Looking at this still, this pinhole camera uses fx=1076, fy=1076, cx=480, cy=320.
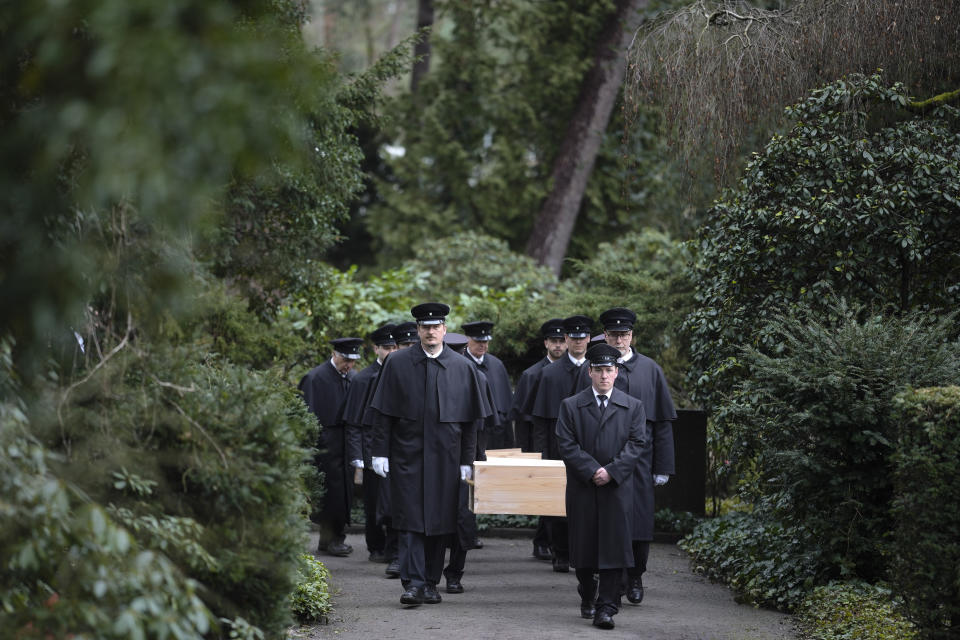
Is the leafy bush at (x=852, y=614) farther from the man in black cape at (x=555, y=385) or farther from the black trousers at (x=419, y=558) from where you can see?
the man in black cape at (x=555, y=385)

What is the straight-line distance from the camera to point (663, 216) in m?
23.3

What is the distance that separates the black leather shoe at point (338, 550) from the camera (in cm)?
1187

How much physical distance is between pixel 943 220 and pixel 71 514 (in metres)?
8.53

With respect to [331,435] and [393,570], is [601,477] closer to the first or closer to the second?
[393,570]

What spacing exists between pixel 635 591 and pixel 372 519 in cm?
343

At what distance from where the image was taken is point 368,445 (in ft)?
37.4

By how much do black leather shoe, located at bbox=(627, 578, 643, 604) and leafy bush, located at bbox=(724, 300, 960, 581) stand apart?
4.64 feet

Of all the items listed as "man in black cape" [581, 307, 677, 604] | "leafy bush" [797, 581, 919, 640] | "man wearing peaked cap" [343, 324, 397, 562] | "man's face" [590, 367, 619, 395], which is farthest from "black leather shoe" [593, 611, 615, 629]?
"man wearing peaked cap" [343, 324, 397, 562]

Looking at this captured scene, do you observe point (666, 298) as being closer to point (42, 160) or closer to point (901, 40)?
point (901, 40)

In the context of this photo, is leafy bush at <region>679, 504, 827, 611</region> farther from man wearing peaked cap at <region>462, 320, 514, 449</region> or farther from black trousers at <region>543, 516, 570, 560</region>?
man wearing peaked cap at <region>462, 320, 514, 449</region>

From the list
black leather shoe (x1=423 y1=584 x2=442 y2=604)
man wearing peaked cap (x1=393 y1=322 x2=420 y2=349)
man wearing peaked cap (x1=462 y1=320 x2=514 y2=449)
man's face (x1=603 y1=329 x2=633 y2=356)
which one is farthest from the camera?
man wearing peaked cap (x1=462 y1=320 x2=514 y2=449)

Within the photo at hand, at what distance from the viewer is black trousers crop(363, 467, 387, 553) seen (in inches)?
456

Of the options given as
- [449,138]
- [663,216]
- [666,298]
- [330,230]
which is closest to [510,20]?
[449,138]

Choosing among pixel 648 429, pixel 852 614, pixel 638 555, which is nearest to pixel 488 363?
pixel 648 429
